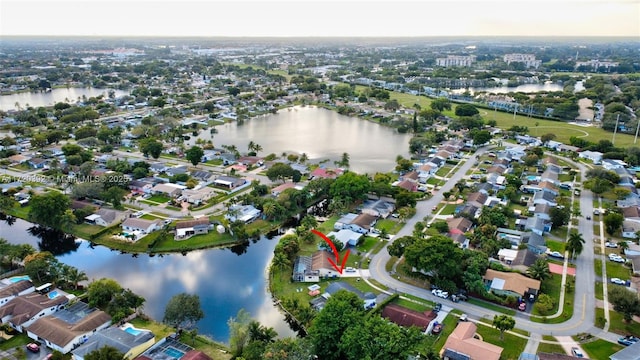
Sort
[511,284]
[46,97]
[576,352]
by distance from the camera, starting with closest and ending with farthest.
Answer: [576,352], [511,284], [46,97]

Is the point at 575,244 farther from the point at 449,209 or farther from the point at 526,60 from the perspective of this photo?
the point at 526,60

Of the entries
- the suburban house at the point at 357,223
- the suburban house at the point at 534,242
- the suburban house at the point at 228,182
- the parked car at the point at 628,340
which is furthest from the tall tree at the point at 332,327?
the suburban house at the point at 228,182

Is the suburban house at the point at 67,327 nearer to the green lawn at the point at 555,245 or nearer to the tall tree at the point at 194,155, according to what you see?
the tall tree at the point at 194,155

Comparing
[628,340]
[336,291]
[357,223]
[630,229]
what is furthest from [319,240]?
[630,229]

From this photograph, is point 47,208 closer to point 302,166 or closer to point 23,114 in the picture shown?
point 302,166

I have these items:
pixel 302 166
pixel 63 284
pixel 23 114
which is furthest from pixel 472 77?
pixel 63 284

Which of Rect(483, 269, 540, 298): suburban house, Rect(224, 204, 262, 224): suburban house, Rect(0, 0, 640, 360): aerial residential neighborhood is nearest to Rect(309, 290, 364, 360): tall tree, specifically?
Rect(0, 0, 640, 360): aerial residential neighborhood
